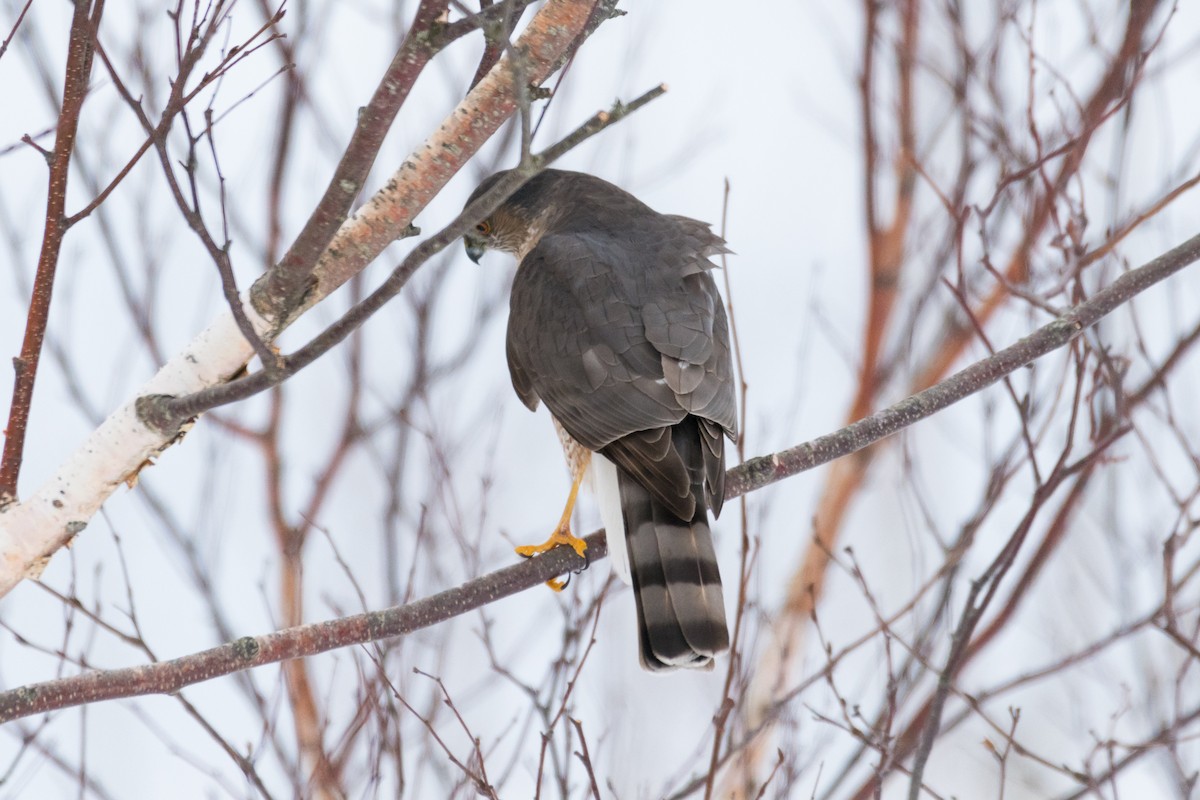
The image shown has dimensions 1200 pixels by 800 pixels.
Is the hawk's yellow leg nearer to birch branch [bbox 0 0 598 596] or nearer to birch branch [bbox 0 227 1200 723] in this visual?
birch branch [bbox 0 227 1200 723]

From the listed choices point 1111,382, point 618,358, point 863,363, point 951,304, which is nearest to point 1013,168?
point 951,304

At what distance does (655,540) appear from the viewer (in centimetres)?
309

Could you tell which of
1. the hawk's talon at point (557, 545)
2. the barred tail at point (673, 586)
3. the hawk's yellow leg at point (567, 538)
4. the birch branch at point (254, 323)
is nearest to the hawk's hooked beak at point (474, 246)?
the hawk's yellow leg at point (567, 538)

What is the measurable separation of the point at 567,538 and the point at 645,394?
476 mm

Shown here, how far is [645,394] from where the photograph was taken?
3293mm

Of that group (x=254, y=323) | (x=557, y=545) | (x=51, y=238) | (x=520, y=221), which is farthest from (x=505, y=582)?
(x=520, y=221)

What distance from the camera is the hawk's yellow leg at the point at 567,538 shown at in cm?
328

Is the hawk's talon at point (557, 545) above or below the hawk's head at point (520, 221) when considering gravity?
below

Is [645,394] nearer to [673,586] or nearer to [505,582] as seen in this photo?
[673,586]

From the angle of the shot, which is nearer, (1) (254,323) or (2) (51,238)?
(2) (51,238)

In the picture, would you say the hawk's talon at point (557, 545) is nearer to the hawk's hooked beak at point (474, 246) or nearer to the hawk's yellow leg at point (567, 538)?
the hawk's yellow leg at point (567, 538)

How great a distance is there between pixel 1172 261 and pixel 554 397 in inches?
68.3

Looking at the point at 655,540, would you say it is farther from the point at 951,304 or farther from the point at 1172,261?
the point at 951,304

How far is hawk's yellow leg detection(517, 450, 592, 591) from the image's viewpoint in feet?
10.8
